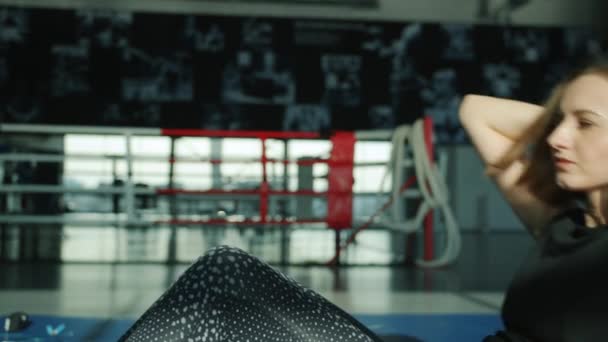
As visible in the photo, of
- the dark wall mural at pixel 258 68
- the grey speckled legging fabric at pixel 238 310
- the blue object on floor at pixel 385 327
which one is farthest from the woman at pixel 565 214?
the dark wall mural at pixel 258 68

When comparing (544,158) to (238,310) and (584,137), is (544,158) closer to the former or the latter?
(584,137)

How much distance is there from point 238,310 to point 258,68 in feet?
18.8

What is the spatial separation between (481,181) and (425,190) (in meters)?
3.89

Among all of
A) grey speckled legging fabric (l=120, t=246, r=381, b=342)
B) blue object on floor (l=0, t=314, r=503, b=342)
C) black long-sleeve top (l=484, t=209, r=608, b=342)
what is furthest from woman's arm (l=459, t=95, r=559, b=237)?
blue object on floor (l=0, t=314, r=503, b=342)

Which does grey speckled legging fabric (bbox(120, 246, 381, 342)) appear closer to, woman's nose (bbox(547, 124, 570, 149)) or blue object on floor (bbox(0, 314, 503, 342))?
woman's nose (bbox(547, 124, 570, 149))

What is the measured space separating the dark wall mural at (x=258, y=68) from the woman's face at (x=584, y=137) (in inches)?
216

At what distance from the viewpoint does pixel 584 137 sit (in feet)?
2.16

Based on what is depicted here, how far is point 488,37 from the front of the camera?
6.46 m

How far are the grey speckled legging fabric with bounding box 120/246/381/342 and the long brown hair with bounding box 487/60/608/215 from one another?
1.06ft

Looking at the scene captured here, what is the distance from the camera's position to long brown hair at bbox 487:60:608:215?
0.77 m

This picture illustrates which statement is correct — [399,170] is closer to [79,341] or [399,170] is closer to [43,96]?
[79,341]

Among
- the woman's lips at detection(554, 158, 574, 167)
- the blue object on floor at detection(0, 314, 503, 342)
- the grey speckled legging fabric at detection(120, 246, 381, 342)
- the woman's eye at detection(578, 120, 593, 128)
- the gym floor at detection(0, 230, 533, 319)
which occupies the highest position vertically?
the woman's eye at detection(578, 120, 593, 128)

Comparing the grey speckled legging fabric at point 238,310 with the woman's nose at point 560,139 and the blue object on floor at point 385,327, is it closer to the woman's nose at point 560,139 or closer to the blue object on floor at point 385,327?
the woman's nose at point 560,139

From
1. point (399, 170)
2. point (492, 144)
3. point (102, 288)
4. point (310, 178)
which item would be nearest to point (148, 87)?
point (310, 178)
